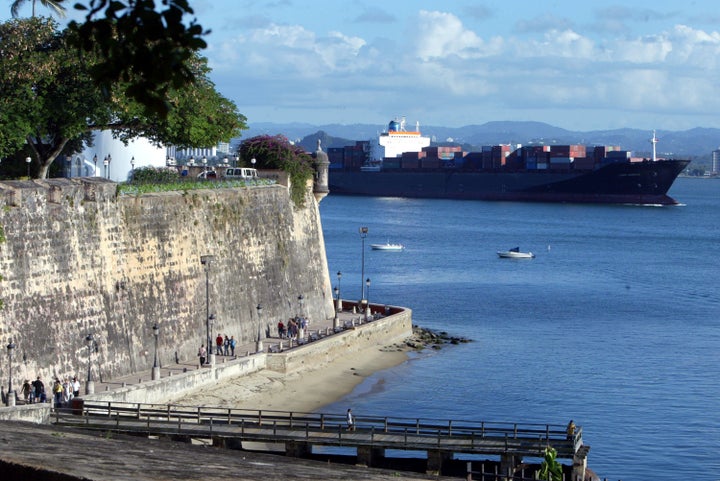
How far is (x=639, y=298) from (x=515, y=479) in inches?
1851

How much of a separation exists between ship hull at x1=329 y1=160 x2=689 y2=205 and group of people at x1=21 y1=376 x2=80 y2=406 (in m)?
132

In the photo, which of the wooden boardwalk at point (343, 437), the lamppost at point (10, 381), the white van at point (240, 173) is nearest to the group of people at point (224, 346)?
the white van at point (240, 173)

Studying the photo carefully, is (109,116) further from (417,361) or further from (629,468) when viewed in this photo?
(629,468)

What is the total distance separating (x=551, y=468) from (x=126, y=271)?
1401 cm

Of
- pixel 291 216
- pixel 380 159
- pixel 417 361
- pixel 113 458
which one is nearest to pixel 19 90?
pixel 291 216

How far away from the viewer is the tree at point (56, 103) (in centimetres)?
3631

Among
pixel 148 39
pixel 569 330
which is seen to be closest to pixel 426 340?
pixel 569 330

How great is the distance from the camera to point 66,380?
98.6 ft

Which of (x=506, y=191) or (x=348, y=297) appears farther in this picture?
(x=506, y=191)

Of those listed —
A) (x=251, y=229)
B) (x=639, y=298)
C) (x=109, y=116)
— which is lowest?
(x=639, y=298)

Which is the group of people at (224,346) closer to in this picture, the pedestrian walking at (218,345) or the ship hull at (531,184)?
the pedestrian walking at (218,345)

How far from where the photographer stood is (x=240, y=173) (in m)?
45.0

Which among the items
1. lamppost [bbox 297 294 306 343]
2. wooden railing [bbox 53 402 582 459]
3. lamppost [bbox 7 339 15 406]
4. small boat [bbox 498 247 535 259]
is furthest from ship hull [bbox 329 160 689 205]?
wooden railing [bbox 53 402 582 459]

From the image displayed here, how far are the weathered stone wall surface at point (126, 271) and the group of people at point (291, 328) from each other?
20.7 inches
